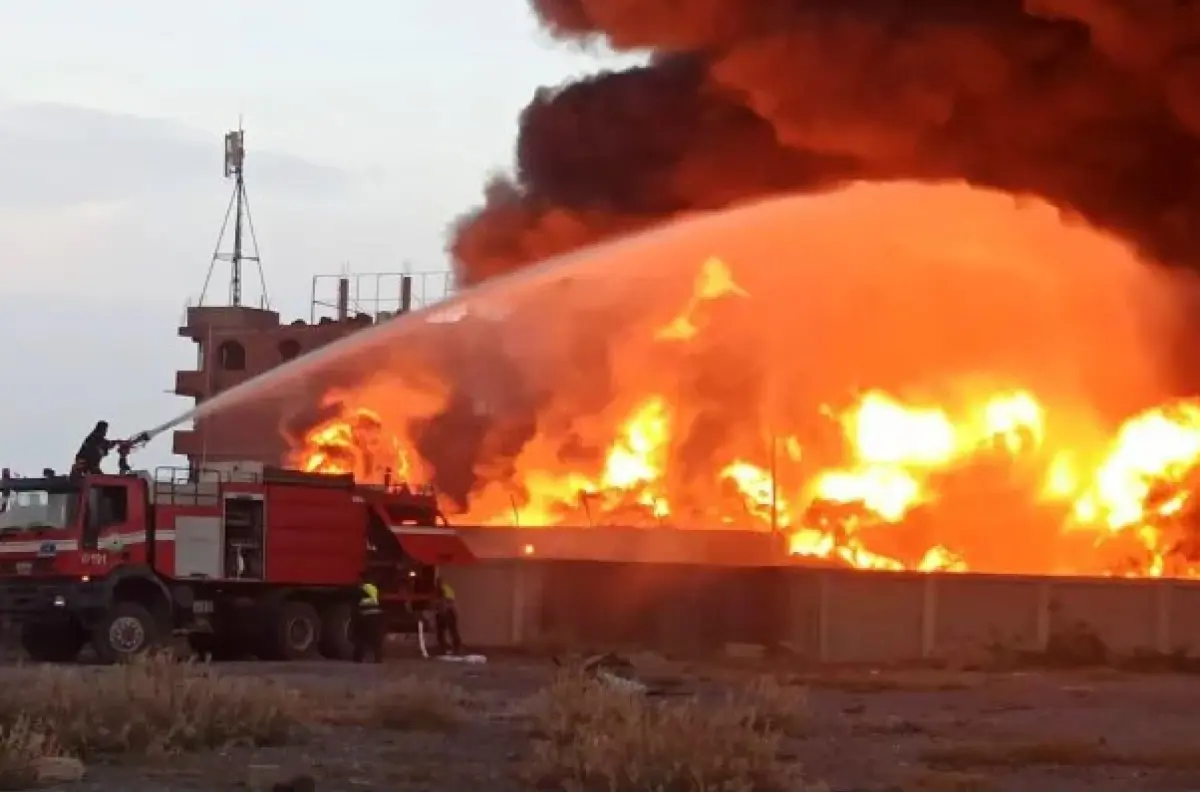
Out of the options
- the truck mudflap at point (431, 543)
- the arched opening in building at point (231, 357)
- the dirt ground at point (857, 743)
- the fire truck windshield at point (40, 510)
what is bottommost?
the dirt ground at point (857, 743)

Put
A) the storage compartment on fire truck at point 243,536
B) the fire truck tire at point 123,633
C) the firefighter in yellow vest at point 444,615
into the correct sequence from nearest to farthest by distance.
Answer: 1. the fire truck tire at point 123,633
2. the storage compartment on fire truck at point 243,536
3. the firefighter in yellow vest at point 444,615

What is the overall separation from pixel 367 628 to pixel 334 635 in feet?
1.62

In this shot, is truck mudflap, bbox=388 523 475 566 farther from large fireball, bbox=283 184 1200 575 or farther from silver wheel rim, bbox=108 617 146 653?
silver wheel rim, bbox=108 617 146 653

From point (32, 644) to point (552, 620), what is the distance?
31.1 ft

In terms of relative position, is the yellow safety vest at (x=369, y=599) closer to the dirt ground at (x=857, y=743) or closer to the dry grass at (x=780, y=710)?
the dirt ground at (x=857, y=743)

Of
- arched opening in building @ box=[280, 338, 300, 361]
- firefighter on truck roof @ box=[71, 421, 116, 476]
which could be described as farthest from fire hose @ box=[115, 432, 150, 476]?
arched opening in building @ box=[280, 338, 300, 361]

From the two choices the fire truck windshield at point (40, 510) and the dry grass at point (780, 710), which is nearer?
the dry grass at point (780, 710)

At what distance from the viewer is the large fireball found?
3466cm

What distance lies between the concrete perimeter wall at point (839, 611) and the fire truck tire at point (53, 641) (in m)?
8.53

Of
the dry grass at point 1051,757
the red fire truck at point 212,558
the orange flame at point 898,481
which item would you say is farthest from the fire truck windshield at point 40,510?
the orange flame at point 898,481

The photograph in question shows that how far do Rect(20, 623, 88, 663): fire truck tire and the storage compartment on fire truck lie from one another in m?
2.17

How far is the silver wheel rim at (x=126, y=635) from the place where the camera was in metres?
25.0

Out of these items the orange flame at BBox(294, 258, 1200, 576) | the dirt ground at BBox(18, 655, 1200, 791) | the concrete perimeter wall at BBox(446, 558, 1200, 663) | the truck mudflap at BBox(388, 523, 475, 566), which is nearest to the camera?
the dirt ground at BBox(18, 655, 1200, 791)

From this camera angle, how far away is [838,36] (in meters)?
30.2
